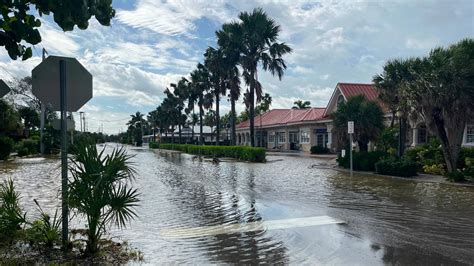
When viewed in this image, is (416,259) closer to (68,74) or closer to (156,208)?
(68,74)

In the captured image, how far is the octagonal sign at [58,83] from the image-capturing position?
5828mm

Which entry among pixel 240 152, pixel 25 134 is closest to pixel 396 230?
pixel 240 152

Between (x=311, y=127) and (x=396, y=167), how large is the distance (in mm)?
28535

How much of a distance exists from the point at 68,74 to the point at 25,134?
56.6 metres

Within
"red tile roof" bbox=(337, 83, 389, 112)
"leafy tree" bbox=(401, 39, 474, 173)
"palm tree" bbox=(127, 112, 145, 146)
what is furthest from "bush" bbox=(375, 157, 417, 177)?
"palm tree" bbox=(127, 112, 145, 146)

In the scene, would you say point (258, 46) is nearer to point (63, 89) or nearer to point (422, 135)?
point (422, 135)

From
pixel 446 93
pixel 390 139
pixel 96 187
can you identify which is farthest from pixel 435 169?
pixel 96 187

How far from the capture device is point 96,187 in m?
5.46

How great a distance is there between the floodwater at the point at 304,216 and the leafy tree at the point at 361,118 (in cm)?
1087

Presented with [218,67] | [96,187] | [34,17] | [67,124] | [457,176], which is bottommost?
[457,176]

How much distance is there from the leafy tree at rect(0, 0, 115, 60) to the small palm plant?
1.65 metres

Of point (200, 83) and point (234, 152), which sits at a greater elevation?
point (200, 83)

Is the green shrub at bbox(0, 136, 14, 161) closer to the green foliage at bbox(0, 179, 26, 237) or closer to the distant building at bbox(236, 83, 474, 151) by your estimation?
the distant building at bbox(236, 83, 474, 151)

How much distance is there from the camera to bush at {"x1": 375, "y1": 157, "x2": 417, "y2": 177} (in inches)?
719
